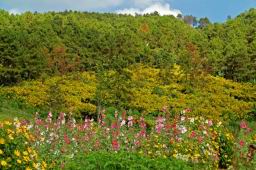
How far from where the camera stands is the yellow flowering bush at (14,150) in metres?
5.88

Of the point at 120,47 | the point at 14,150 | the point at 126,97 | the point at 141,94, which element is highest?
the point at 120,47

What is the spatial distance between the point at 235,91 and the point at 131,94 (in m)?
7.82

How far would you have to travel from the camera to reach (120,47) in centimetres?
4878

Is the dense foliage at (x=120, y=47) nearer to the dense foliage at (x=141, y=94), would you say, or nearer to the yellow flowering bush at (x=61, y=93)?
the dense foliage at (x=141, y=94)

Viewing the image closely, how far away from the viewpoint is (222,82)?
3762 centimetres

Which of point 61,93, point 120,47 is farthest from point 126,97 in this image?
point 120,47

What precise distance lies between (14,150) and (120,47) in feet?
141

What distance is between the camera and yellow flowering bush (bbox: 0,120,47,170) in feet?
19.3

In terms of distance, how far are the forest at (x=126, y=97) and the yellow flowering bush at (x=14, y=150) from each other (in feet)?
0.04

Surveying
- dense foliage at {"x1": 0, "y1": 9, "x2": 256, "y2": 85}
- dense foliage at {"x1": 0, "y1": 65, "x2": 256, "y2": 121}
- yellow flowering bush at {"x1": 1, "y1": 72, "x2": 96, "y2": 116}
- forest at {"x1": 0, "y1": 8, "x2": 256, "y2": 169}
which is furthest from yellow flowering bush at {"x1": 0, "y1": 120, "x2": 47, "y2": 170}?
dense foliage at {"x1": 0, "y1": 9, "x2": 256, "y2": 85}

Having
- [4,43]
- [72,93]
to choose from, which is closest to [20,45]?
[4,43]

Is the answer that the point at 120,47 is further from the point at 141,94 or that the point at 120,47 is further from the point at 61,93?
the point at 61,93

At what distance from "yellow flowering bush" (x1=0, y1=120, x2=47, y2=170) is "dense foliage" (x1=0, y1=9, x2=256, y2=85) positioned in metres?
31.6

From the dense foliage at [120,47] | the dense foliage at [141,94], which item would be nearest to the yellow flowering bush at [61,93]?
the dense foliage at [141,94]
